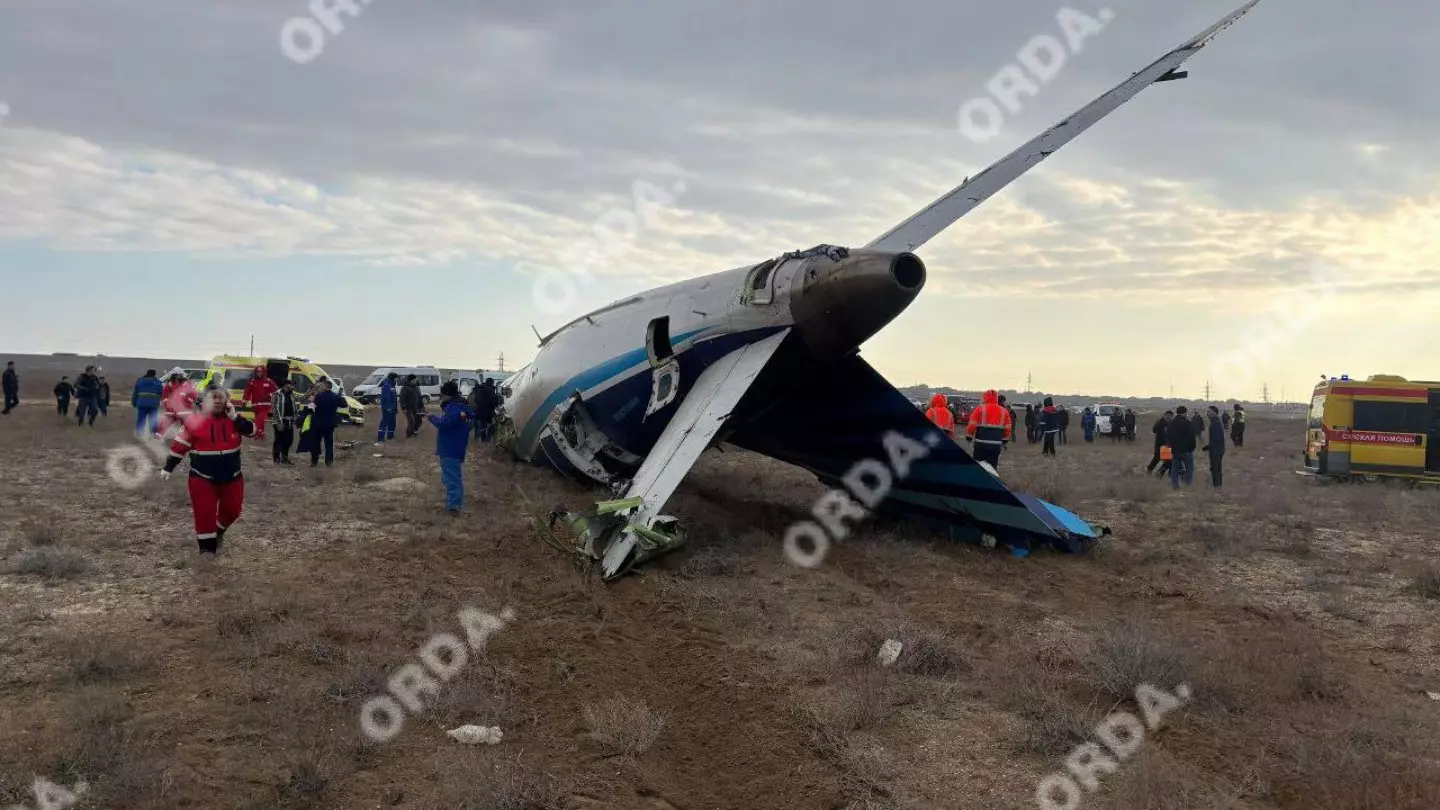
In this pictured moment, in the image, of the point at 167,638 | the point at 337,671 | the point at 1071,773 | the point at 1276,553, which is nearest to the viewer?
the point at 1071,773

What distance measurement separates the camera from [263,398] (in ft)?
65.4

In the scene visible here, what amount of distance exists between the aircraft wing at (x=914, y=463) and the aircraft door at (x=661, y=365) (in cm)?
125

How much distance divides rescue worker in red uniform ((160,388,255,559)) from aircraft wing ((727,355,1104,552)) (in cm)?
672

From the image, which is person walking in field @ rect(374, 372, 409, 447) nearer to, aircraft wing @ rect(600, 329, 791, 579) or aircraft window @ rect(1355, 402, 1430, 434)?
aircraft wing @ rect(600, 329, 791, 579)

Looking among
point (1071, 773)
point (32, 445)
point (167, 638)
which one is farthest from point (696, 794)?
point (32, 445)

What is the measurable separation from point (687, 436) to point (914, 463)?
4058mm

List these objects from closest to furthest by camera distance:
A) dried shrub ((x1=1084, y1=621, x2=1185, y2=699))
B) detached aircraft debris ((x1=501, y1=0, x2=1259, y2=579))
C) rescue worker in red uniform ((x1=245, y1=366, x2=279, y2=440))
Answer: dried shrub ((x1=1084, y1=621, x2=1185, y2=699)) → detached aircraft debris ((x1=501, y1=0, x2=1259, y2=579)) → rescue worker in red uniform ((x1=245, y1=366, x2=279, y2=440))

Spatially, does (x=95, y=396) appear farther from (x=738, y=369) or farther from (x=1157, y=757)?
(x=1157, y=757)

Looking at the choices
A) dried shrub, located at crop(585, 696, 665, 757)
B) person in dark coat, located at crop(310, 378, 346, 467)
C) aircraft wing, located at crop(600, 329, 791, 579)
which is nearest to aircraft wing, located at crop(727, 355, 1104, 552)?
aircraft wing, located at crop(600, 329, 791, 579)

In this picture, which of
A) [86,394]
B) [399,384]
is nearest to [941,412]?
[86,394]

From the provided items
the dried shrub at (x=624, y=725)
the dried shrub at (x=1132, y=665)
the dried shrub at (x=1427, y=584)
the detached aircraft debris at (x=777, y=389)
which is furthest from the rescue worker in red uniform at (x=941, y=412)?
the dried shrub at (x=624, y=725)

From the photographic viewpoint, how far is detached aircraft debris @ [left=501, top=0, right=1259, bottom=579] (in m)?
10.4

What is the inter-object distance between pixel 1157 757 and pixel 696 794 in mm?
2994

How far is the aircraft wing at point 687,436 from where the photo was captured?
32.2 ft
